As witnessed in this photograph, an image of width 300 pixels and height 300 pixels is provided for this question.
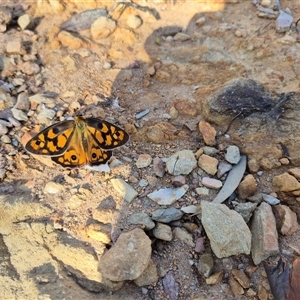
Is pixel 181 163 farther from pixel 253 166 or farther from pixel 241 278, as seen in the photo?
pixel 241 278

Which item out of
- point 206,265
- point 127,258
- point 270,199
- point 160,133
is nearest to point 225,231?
point 206,265

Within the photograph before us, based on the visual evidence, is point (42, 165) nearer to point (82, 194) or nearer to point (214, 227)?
point (82, 194)

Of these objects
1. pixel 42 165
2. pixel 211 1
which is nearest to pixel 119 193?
pixel 42 165

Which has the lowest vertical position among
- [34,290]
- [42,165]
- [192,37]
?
[34,290]

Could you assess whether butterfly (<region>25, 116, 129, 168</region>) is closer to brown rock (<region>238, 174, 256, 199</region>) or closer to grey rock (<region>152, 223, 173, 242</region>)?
grey rock (<region>152, 223, 173, 242</region>)

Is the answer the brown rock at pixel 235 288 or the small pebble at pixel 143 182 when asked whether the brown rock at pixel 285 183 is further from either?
the small pebble at pixel 143 182

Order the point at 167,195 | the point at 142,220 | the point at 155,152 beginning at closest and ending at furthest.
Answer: the point at 142,220
the point at 167,195
the point at 155,152
